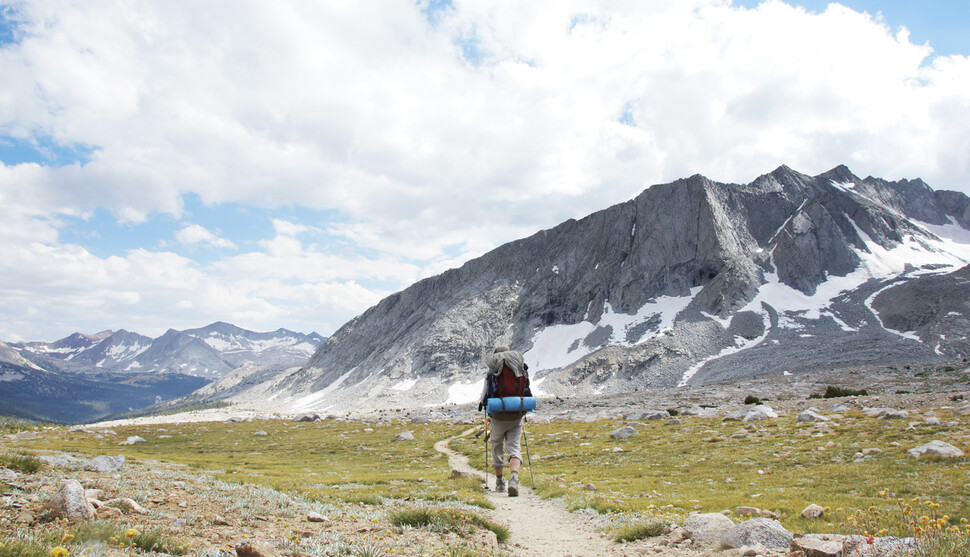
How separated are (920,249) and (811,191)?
35.9 metres

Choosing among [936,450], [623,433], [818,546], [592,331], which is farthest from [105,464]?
[592,331]

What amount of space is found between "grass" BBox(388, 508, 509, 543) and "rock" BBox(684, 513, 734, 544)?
3.35 metres

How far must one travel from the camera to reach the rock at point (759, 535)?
24.1 feet

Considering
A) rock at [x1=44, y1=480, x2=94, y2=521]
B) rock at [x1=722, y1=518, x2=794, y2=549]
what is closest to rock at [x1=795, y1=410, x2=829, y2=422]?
rock at [x1=722, y1=518, x2=794, y2=549]

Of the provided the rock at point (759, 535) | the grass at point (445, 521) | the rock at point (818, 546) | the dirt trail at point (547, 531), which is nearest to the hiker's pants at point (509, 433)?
the dirt trail at point (547, 531)

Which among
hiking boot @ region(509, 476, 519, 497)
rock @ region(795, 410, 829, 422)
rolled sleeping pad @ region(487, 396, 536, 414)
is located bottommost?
rock @ region(795, 410, 829, 422)

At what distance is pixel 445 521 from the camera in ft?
29.8

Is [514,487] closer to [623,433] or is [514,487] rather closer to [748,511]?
[748,511]

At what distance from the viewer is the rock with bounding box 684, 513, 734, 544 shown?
26.8 feet

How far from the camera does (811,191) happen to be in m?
171

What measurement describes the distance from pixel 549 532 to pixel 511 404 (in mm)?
4400

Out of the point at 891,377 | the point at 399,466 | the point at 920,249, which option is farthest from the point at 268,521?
the point at 920,249

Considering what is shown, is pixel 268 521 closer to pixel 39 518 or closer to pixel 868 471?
pixel 39 518

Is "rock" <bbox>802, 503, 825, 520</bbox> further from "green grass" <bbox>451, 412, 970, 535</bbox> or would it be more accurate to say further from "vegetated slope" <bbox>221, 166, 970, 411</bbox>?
"vegetated slope" <bbox>221, 166, 970, 411</bbox>
